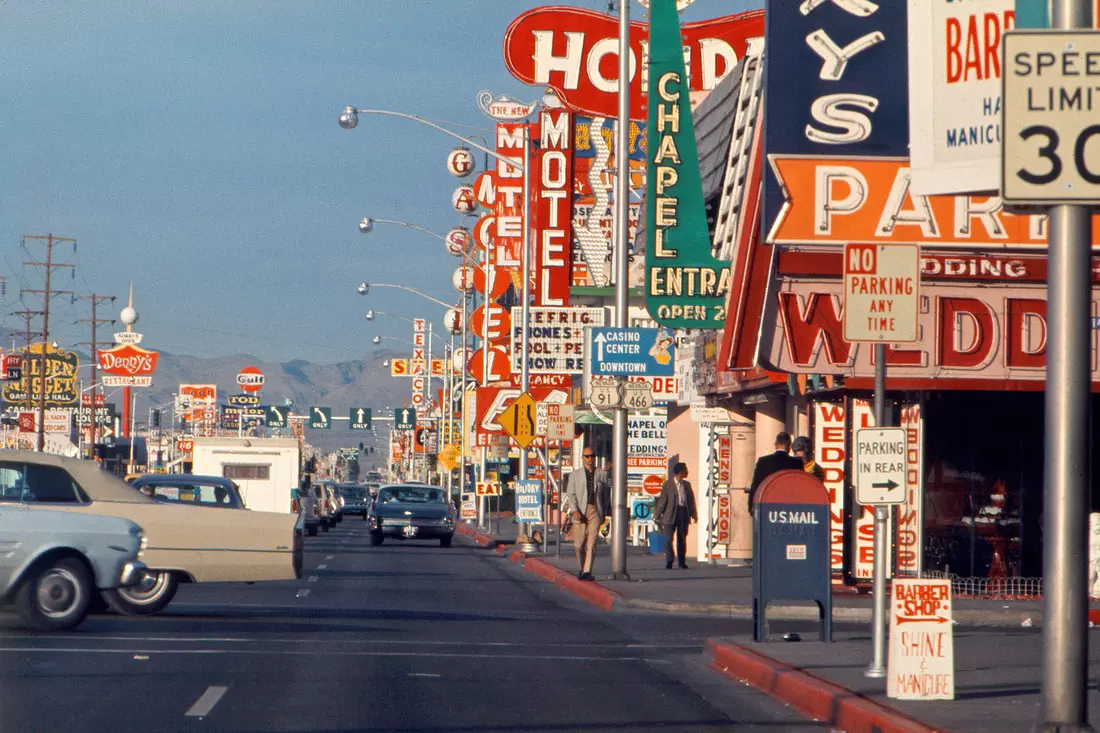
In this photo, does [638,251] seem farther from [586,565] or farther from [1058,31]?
[1058,31]

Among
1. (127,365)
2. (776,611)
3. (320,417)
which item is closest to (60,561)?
(776,611)

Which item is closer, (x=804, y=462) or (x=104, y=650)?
(x=104, y=650)

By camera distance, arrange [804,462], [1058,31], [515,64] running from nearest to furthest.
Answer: [1058,31], [804,462], [515,64]

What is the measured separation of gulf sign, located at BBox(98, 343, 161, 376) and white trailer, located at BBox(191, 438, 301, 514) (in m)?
97.9

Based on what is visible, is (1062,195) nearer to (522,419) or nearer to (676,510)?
(676,510)

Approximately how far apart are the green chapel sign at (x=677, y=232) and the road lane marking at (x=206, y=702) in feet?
53.0

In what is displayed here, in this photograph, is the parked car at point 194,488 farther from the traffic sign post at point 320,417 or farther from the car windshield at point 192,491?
the traffic sign post at point 320,417

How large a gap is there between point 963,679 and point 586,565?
13.6 m

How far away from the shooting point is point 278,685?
1226 centimetres

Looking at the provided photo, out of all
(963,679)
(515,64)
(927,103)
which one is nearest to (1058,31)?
(927,103)

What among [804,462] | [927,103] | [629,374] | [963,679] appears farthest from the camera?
[629,374]

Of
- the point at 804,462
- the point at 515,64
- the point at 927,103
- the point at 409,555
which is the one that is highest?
the point at 515,64

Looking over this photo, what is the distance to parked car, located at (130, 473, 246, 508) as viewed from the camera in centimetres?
2411

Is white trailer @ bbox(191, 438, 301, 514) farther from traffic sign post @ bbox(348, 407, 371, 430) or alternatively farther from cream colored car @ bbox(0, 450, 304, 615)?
traffic sign post @ bbox(348, 407, 371, 430)
